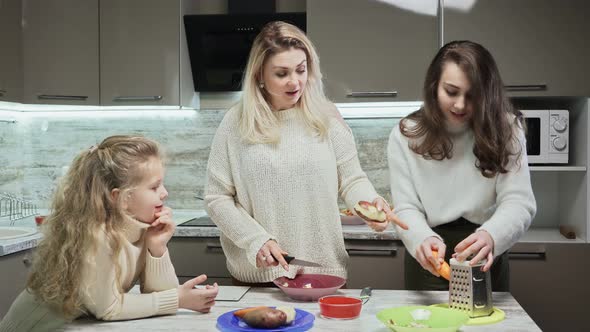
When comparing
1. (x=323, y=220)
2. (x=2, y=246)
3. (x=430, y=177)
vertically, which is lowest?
(x=2, y=246)

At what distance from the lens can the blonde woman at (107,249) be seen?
148cm

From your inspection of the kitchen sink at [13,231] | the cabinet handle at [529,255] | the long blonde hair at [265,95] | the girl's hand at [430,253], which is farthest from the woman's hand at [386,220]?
the kitchen sink at [13,231]

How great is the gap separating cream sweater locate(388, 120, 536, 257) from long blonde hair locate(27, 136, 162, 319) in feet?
2.40

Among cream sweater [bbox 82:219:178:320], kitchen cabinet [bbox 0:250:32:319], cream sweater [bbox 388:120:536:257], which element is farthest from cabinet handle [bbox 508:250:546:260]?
kitchen cabinet [bbox 0:250:32:319]

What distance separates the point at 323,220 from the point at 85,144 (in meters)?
2.16

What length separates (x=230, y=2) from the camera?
132 inches

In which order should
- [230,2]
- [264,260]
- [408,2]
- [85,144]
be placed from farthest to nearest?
[85,144] < [230,2] < [408,2] < [264,260]

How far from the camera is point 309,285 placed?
179 centimetres

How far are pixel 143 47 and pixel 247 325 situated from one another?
83.9 inches

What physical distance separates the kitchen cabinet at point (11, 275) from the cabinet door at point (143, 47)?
3.12ft

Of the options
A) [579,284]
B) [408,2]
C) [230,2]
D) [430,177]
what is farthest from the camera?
[230,2]

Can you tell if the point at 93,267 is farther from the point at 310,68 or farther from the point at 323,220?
the point at 310,68

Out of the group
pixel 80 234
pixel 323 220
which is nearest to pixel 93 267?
pixel 80 234

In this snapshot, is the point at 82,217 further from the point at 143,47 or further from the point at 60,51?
the point at 60,51
